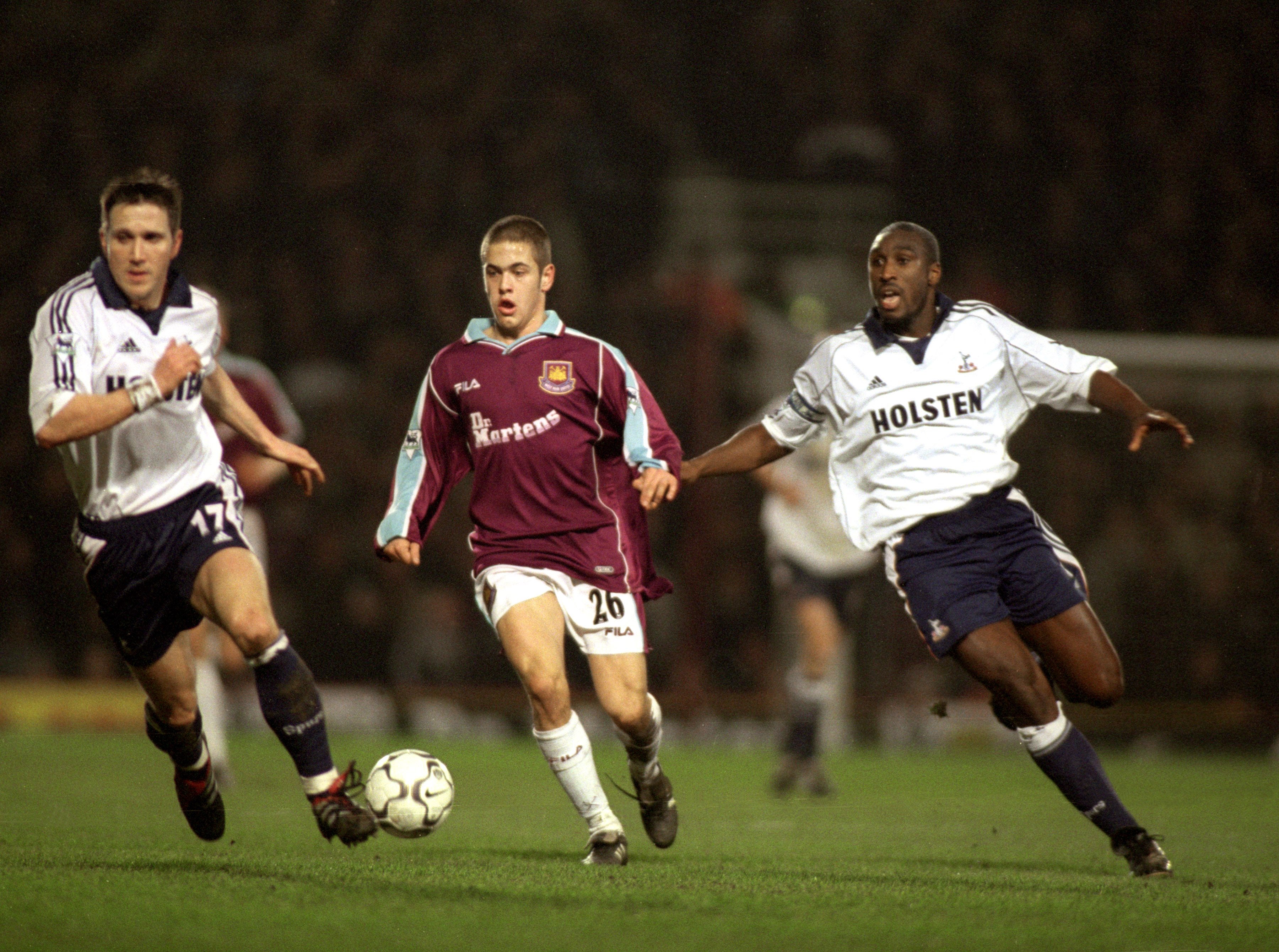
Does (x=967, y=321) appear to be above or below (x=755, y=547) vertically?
above

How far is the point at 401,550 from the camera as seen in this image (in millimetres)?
5316

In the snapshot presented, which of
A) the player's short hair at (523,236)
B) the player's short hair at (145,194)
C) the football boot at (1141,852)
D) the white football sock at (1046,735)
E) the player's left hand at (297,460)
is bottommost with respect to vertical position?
the football boot at (1141,852)

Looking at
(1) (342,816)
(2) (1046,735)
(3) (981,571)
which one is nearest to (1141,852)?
(2) (1046,735)

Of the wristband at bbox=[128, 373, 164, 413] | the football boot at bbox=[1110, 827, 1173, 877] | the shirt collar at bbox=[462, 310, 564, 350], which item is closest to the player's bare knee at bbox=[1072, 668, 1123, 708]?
the football boot at bbox=[1110, 827, 1173, 877]

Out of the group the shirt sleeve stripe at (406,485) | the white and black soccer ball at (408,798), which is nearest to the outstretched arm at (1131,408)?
the shirt sleeve stripe at (406,485)

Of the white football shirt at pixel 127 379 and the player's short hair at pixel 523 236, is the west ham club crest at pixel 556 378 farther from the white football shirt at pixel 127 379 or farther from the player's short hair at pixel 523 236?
the white football shirt at pixel 127 379

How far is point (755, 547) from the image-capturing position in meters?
13.5

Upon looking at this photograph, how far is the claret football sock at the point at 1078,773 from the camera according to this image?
5297mm

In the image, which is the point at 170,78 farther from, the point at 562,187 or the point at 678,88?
the point at 678,88

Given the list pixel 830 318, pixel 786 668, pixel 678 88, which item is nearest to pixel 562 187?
pixel 678 88

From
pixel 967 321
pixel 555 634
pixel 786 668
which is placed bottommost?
pixel 786 668

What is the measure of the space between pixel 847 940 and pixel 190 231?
12445 mm

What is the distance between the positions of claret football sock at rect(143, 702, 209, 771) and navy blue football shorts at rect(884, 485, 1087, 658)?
2429 mm

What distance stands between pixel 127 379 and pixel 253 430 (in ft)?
1.57
